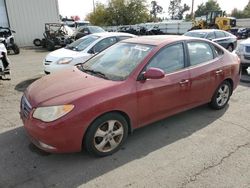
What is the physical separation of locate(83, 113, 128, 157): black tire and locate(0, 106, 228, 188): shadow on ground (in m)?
0.12

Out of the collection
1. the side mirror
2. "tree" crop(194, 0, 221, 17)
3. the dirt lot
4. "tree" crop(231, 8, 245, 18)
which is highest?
"tree" crop(194, 0, 221, 17)

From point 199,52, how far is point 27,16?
1721 cm

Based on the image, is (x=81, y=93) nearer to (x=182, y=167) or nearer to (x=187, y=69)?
(x=182, y=167)

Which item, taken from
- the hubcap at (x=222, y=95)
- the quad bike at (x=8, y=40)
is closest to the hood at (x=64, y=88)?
the hubcap at (x=222, y=95)

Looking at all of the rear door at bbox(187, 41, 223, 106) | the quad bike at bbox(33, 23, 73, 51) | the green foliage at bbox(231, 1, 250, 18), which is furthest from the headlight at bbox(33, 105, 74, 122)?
the green foliage at bbox(231, 1, 250, 18)

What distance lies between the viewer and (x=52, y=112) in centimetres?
308

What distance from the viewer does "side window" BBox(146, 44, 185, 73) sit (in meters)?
3.90

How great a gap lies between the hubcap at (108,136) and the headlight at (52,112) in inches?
20.0

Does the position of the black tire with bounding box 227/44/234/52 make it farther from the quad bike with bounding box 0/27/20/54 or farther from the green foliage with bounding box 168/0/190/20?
the green foliage with bounding box 168/0/190/20

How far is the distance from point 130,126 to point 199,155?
1.04 m

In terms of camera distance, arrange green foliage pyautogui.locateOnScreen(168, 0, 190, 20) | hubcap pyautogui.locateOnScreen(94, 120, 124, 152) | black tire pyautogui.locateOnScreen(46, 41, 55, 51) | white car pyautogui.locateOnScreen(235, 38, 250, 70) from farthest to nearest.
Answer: green foliage pyautogui.locateOnScreen(168, 0, 190, 20), black tire pyautogui.locateOnScreen(46, 41, 55, 51), white car pyautogui.locateOnScreen(235, 38, 250, 70), hubcap pyautogui.locateOnScreen(94, 120, 124, 152)

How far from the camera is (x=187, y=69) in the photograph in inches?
167

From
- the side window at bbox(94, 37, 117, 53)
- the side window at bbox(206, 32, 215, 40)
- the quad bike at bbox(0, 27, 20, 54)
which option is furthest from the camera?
the quad bike at bbox(0, 27, 20, 54)

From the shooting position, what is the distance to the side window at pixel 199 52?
4.42 metres
